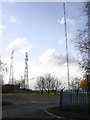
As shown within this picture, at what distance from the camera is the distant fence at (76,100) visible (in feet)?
46.2

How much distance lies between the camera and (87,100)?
1409 centimetres

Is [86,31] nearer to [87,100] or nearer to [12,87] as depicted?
[87,100]

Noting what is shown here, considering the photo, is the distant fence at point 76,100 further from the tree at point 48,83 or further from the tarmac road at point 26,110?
the tree at point 48,83

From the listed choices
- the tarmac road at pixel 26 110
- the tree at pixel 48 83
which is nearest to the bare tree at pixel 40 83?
the tree at pixel 48 83

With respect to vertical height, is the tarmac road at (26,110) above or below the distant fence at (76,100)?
below

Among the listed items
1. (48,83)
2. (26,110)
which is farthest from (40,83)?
(26,110)

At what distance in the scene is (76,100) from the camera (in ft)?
49.3

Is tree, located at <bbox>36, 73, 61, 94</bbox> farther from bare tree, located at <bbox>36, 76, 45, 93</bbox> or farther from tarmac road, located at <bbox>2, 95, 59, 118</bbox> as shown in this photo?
tarmac road, located at <bbox>2, 95, 59, 118</bbox>

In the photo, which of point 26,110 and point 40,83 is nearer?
point 26,110

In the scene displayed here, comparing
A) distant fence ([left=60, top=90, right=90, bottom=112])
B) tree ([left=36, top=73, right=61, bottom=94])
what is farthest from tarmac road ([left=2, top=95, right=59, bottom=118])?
tree ([left=36, top=73, right=61, bottom=94])

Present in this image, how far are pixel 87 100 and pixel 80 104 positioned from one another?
0.67m

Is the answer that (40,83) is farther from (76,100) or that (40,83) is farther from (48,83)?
(76,100)

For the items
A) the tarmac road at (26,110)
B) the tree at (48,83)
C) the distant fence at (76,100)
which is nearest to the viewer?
the tarmac road at (26,110)

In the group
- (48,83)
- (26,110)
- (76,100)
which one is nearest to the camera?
(76,100)
